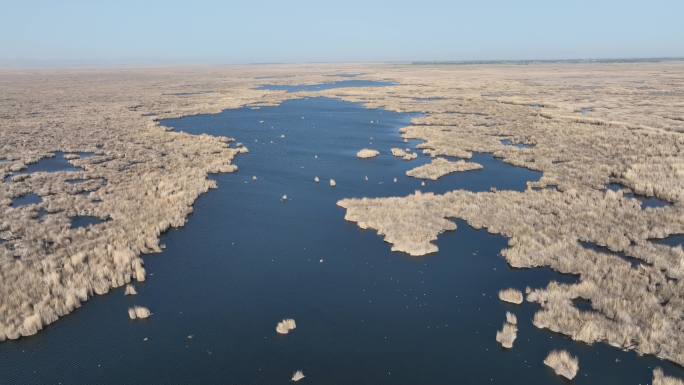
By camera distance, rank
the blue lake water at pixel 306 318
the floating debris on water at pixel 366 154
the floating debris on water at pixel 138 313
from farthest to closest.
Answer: the floating debris on water at pixel 366 154 < the floating debris on water at pixel 138 313 < the blue lake water at pixel 306 318

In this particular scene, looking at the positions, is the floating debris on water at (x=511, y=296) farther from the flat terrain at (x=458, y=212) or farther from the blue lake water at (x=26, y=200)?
the blue lake water at (x=26, y=200)

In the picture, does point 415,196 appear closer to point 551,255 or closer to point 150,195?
point 551,255

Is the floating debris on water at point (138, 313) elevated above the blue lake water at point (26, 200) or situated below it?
below

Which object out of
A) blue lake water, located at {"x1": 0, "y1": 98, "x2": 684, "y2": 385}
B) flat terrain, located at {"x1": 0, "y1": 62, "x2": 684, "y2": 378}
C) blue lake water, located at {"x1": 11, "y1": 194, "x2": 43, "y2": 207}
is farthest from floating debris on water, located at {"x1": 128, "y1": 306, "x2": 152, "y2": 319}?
blue lake water, located at {"x1": 11, "y1": 194, "x2": 43, "y2": 207}

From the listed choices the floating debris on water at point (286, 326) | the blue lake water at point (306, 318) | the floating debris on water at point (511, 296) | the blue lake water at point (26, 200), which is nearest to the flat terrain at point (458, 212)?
the blue lake water at point (26, 200)

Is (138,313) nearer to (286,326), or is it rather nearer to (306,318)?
(286,326)

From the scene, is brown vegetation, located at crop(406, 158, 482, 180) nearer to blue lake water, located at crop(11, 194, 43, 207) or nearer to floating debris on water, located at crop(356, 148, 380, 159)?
floating debris on water, located at crop(356, 148, 380, 159)

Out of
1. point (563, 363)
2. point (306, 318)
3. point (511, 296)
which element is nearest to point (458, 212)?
point (511, 296)

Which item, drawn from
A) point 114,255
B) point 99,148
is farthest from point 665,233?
point 99,148

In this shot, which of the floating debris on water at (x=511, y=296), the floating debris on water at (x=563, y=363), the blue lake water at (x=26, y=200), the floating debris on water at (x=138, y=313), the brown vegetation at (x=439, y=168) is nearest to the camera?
the floating debris on water at (x=563, y=363)
